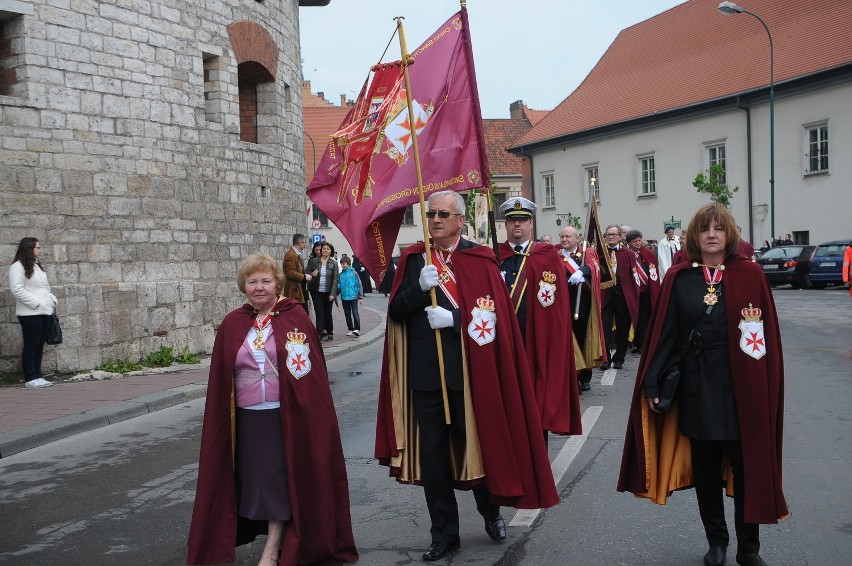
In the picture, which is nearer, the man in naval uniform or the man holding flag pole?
the man holding flag pole

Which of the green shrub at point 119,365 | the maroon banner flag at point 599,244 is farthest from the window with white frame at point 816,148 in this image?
the green shrub at point 119,365

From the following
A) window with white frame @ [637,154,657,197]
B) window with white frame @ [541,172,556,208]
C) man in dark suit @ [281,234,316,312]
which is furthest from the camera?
window with white frame @ [541,172,556,208]

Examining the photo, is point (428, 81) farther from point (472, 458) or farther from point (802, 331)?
point (802, 331)

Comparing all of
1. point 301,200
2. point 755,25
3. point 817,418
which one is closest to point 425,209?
point 817,418

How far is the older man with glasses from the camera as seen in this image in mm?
4957

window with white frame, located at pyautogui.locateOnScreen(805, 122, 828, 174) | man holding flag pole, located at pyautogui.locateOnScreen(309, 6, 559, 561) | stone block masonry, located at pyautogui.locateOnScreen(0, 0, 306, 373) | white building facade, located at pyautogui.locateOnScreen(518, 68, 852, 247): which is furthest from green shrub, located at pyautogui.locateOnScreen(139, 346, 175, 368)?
window with white frame, located at pyautogui.locateOnScreen(805, 122, 828, 174)

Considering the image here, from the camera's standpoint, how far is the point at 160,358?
562 inches

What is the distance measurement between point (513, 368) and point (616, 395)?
5.63 meters

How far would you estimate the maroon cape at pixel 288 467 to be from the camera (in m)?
4.64

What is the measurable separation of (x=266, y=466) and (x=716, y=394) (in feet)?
6.98

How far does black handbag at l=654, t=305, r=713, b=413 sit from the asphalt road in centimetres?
79

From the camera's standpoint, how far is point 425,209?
5180 millimetres

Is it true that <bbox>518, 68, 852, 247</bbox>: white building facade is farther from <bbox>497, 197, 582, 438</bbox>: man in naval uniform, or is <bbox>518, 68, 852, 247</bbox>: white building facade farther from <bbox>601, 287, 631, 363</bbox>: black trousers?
<bbox>497, 197, 582, 438</bbox>: man in naval uniform

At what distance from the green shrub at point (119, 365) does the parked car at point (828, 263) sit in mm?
21523
